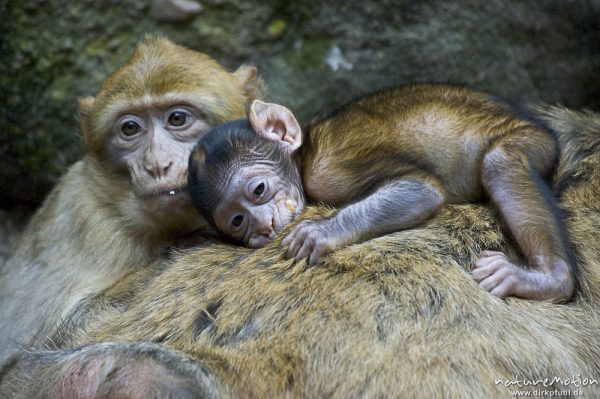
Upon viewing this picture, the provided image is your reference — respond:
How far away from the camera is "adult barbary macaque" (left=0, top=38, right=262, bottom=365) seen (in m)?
4.95

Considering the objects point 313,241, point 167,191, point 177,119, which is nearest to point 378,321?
point 313,241

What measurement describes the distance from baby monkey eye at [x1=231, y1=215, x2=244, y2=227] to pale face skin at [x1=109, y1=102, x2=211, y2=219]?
311mm

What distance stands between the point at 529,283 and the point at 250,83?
2180 mm

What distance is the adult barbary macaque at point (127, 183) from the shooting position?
495cm

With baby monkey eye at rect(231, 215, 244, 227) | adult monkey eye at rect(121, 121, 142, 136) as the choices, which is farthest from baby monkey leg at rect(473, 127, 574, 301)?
adult monkey eye at rect(121, 121, 142, 136)

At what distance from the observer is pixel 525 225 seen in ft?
14.0

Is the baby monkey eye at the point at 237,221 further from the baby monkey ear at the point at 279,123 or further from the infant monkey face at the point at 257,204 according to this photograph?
the baby monkey ear at the point at 279,123

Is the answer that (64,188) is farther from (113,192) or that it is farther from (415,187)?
(415,187)

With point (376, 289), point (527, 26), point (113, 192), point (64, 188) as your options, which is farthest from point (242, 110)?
point (527, 26)

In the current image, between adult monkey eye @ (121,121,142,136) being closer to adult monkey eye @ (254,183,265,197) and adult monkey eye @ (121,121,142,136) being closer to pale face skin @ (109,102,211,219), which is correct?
pale face skin @ (109,102,211,219)

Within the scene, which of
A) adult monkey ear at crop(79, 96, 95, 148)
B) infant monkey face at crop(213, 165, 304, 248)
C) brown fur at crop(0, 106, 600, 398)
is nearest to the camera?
brown fur at crop(0, 106, 600, 398)

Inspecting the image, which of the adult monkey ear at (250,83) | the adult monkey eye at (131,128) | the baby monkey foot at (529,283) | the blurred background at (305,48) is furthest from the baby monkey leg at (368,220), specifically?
the blurred background at (305,48)

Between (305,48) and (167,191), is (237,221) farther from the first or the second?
(305,48)

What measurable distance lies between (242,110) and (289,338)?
5.65 feet
